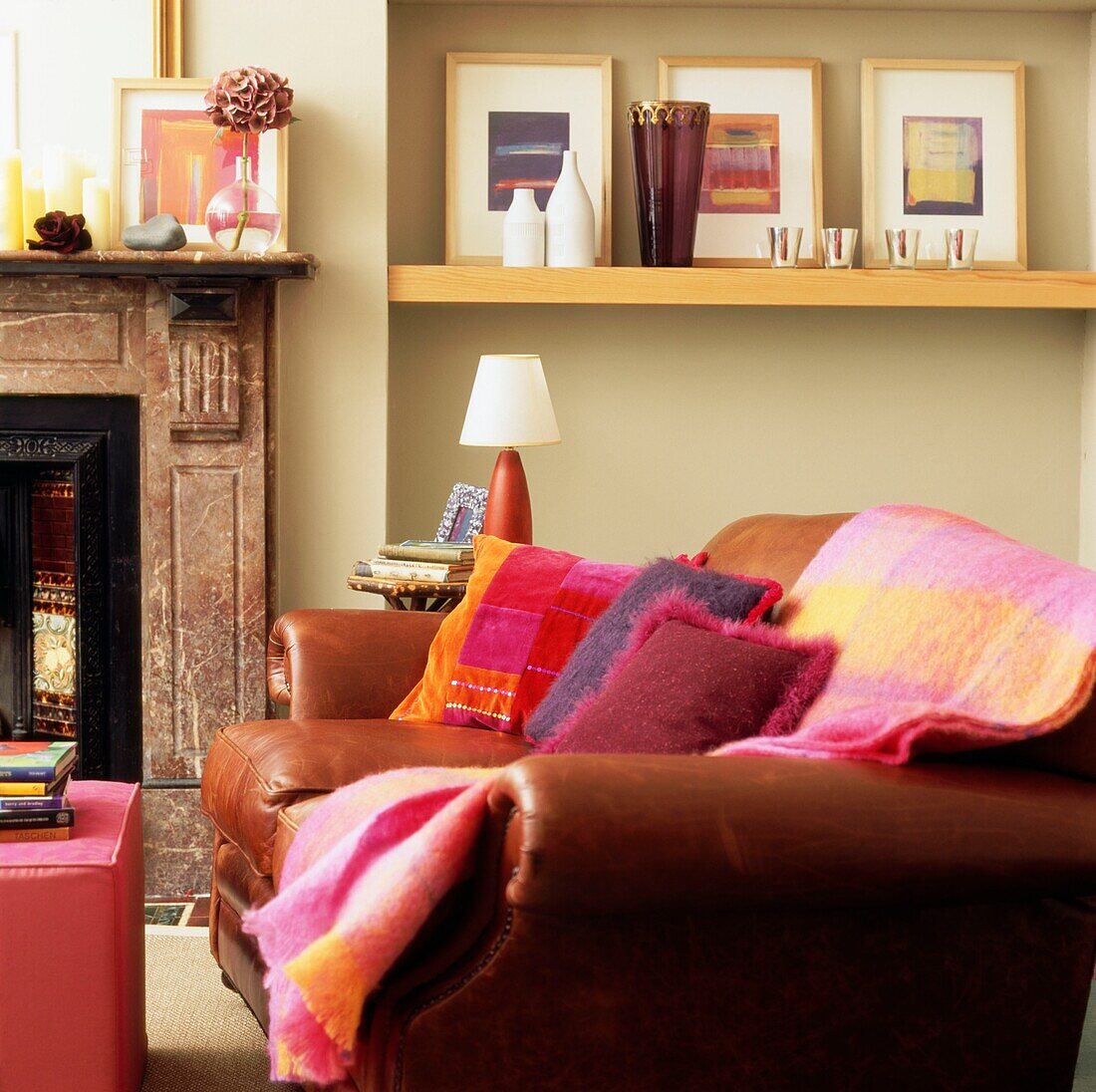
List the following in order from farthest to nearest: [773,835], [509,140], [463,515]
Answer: [509,140], [463,515], [773,835]

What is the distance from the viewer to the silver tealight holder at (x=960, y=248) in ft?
11.7

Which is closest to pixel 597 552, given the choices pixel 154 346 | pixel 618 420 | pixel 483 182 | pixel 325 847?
pixel 618 420

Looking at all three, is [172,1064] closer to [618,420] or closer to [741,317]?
[618,420]

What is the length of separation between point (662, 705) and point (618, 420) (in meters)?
1.95

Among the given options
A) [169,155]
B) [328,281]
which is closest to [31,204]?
[169,155]

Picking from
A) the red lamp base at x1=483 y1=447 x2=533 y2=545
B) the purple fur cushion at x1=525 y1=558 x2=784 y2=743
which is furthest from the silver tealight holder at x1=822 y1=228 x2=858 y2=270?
the purple fur cushion at x1=525 y1=558 x2=784 y2=743

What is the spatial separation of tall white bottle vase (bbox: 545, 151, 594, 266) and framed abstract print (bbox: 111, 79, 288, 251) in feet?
2.20

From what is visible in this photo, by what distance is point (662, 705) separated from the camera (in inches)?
75.4

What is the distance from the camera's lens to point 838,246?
11.6 ft

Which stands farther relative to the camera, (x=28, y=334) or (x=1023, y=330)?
(x=1023, y=330)

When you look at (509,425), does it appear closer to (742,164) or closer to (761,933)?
(742,164)

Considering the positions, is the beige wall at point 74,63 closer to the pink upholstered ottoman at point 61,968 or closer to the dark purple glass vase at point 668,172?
the dark purple glass vase at point 668,172

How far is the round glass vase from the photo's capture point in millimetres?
3119

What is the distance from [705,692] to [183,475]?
1761 mm
